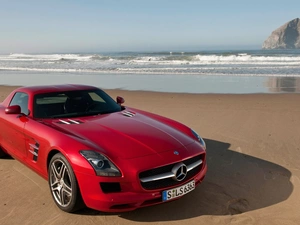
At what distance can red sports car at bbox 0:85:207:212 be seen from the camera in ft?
9.75

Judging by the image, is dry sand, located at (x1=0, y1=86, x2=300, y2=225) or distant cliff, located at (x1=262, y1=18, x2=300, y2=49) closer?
dry sand, located at (x1=0, y1=86, x2=300, y2=225)

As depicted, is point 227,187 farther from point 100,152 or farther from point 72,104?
point 72,104

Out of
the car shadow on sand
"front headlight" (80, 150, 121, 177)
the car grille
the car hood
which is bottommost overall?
the car shadow on sand

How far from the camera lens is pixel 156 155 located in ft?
10.3

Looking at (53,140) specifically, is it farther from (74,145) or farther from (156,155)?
(156,155)

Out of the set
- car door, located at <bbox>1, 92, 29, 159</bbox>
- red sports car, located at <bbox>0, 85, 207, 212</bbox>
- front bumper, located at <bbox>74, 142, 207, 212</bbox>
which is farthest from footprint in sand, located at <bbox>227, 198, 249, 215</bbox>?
car door, located at <bbox>1, 92, 29, 159</bbox>

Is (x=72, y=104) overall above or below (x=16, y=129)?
above

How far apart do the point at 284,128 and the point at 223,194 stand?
145 inches

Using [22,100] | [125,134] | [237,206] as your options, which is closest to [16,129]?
[22,100]

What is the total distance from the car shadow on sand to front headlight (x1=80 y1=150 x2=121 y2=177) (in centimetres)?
59

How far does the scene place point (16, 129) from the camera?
427cm

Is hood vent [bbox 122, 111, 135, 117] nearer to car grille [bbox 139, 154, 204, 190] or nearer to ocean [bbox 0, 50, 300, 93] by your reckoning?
car grille [bbox 139, 154, 204, 190]

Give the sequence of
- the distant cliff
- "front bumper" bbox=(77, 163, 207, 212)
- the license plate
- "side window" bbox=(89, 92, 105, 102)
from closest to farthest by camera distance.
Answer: "front bumper" bbox=(77, 163, 207, 212) < the license plate < "side window" bbox=(89, 92, 105, 102) < the distant cliff

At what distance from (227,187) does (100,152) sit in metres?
1.78
